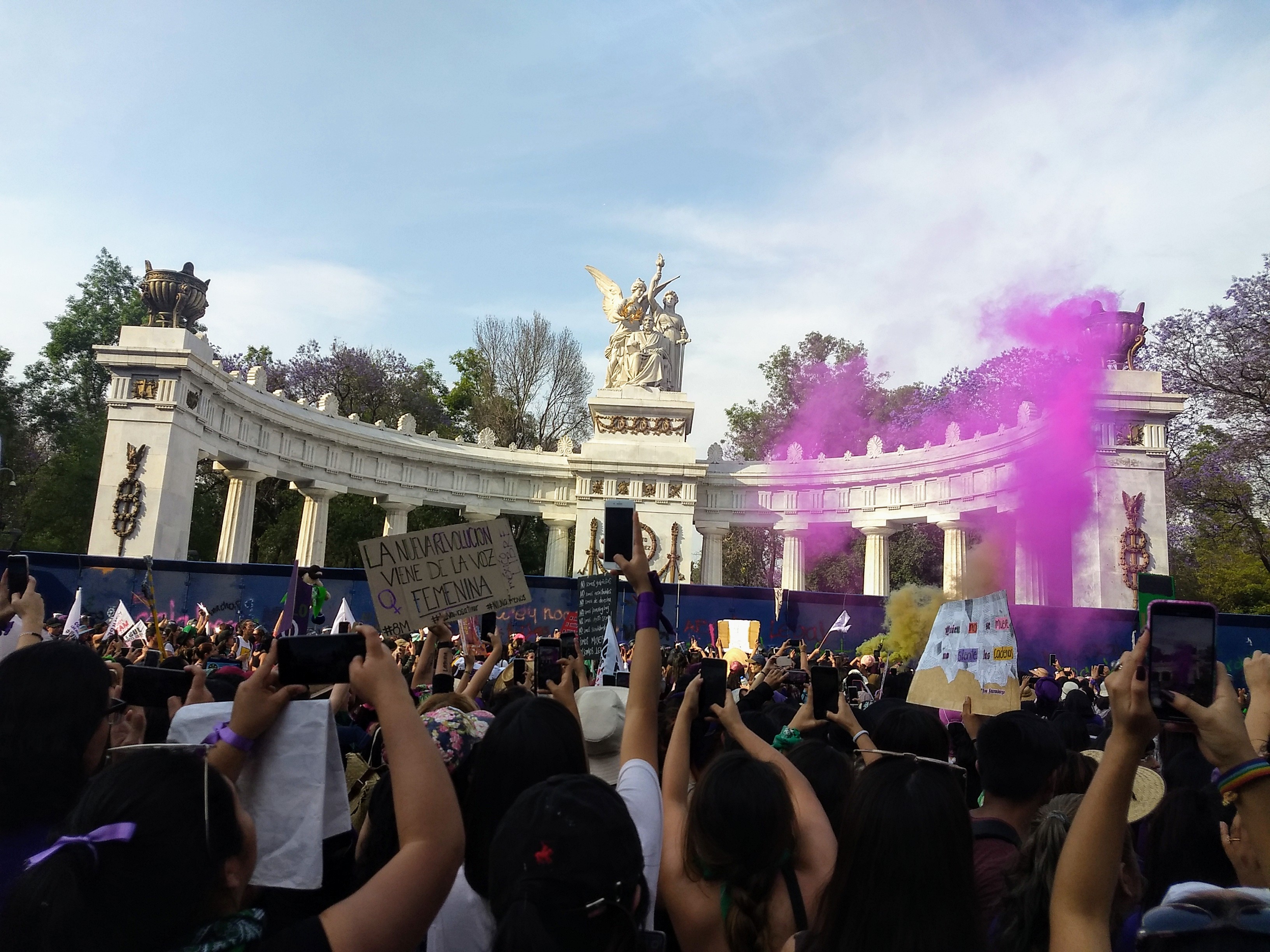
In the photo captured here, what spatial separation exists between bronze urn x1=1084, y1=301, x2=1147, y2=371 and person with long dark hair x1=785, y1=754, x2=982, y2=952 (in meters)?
34.8

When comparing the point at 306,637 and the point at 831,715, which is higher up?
the point at 306,637

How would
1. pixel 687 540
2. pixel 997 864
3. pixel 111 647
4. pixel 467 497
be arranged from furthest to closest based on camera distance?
pixel 467 497, pixel 687 540, pixel 111 647, pixel 997 864

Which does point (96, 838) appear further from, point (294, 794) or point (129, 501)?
point (129, 501)

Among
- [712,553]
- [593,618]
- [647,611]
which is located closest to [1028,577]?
[712,553]

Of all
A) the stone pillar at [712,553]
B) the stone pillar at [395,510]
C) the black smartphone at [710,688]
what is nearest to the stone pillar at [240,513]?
the stone pillar at [395,510]

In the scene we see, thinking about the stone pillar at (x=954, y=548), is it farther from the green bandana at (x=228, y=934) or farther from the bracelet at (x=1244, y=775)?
the green bandana at (x=228, y=934)

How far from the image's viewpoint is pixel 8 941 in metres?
2.08

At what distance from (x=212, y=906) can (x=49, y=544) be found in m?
47.7

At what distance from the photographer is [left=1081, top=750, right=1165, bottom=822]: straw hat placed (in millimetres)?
4230

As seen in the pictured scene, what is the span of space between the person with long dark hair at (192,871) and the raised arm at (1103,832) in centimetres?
167

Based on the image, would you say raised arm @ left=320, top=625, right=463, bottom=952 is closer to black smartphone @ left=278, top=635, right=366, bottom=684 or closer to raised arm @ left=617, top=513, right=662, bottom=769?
black smartphone @ left=278, top=635, right=366, bottom=684

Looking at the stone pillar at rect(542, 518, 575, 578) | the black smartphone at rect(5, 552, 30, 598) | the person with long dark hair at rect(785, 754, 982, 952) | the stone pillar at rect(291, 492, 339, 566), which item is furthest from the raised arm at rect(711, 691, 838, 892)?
the stone pillar at rect(542, 518, 575, 578)

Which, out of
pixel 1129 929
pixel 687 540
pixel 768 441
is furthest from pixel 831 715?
pixel 768 441

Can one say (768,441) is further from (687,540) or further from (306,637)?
(306,637)
